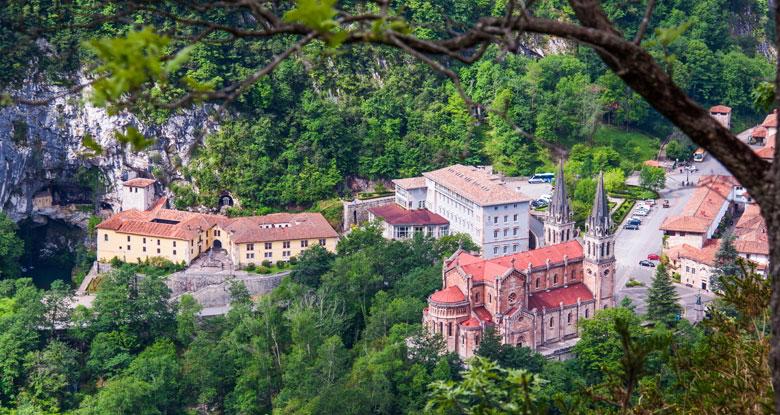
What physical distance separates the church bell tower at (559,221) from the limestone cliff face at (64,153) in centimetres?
1773

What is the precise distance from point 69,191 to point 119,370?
1676 centimetres

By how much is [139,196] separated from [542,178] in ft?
60.3

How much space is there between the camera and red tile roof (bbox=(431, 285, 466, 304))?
39.3m

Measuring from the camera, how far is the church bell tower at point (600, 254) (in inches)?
1591

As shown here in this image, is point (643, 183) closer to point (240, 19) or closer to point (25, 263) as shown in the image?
point (240, 19)

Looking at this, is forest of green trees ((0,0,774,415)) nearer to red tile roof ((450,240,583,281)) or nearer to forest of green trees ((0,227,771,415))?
forest of green trees ((0,227,771,415))

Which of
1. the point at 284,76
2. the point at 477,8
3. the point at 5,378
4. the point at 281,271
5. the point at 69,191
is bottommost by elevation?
the point at 5,378

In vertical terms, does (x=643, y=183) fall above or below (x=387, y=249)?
above

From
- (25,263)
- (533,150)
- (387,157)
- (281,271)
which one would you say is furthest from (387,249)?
(25,263)

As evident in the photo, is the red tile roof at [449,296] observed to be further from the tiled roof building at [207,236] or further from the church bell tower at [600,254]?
the tiled roof building at [207,236]

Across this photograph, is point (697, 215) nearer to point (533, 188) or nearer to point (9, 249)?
point (533, 188)

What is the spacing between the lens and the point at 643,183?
174ft

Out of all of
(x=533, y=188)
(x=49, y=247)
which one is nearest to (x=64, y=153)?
(x=49, y=247)

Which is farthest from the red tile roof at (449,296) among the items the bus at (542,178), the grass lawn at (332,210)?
the bus at (542,178)
